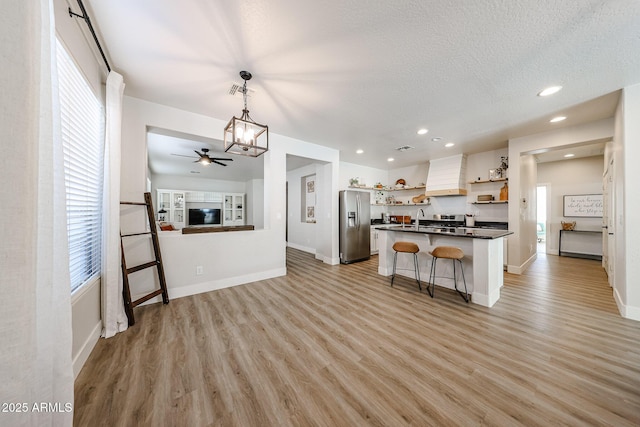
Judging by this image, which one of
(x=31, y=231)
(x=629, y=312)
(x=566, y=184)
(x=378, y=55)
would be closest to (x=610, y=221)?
(x=629, y=312)

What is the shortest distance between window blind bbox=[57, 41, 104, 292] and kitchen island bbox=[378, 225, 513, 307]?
12.9 feet

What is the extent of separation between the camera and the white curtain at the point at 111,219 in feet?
6.93

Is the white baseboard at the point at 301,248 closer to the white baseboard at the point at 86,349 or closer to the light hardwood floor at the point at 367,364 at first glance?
the light hardwood floor at the point at 367,364

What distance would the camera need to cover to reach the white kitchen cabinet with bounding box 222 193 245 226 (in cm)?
840

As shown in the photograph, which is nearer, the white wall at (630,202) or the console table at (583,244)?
the white wall at (630,202)

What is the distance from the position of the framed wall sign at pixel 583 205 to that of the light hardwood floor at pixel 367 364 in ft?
12.5

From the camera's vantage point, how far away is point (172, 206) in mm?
7352

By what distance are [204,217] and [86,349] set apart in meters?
6.44

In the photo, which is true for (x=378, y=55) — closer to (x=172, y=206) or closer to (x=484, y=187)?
(x=484, y=187)

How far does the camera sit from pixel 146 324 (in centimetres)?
237

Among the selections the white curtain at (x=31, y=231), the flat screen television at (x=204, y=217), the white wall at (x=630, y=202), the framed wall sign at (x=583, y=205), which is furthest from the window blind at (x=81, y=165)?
the framed wall sign at (x=583, y=205)

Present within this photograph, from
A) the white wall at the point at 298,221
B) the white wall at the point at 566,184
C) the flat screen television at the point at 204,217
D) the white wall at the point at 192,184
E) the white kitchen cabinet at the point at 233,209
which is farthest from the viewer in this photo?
the white kitchen cabinet at the point at 233,209

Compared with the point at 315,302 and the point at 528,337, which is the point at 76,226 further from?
the point at 528,337

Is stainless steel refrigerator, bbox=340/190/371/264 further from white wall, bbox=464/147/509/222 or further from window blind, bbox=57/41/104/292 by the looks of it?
window blind, bbox=57/41/104/292
